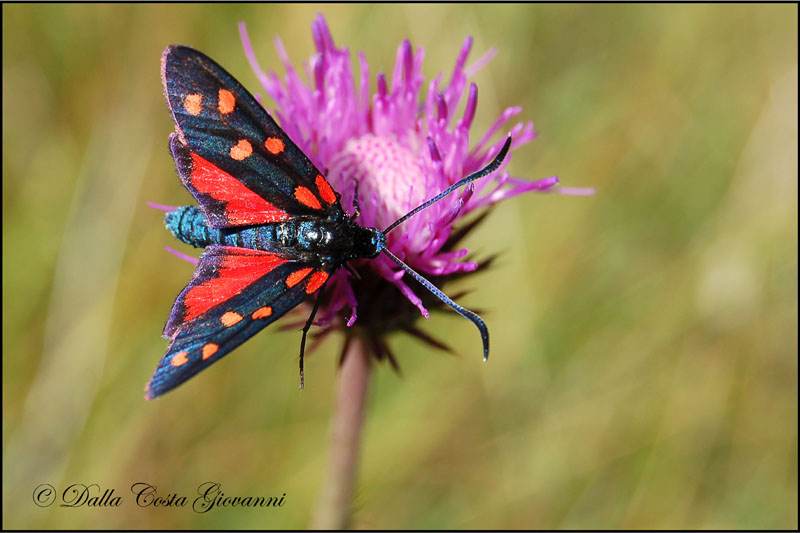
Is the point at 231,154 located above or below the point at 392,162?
above

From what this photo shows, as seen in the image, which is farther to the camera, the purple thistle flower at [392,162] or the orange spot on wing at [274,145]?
the purple thistle flower at [392,162]

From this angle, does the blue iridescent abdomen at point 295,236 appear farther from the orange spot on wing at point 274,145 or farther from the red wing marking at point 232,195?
the orange spot on wing at point 274,145

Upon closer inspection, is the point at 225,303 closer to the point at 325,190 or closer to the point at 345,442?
the point at 325,190

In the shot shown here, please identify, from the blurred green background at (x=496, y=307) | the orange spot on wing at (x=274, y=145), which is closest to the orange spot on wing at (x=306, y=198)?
the orange spot on wing at (x=274, y=145)

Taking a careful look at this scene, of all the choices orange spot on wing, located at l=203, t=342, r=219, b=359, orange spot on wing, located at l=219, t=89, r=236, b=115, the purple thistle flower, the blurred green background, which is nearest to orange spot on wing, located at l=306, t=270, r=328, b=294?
the purple thistle flower

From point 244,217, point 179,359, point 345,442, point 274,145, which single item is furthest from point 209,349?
point 345,442

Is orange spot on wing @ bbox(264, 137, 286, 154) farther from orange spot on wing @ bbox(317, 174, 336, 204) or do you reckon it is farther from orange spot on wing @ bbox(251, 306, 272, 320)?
orange spot on wing @ bbox(251, 306, 272, 320)
